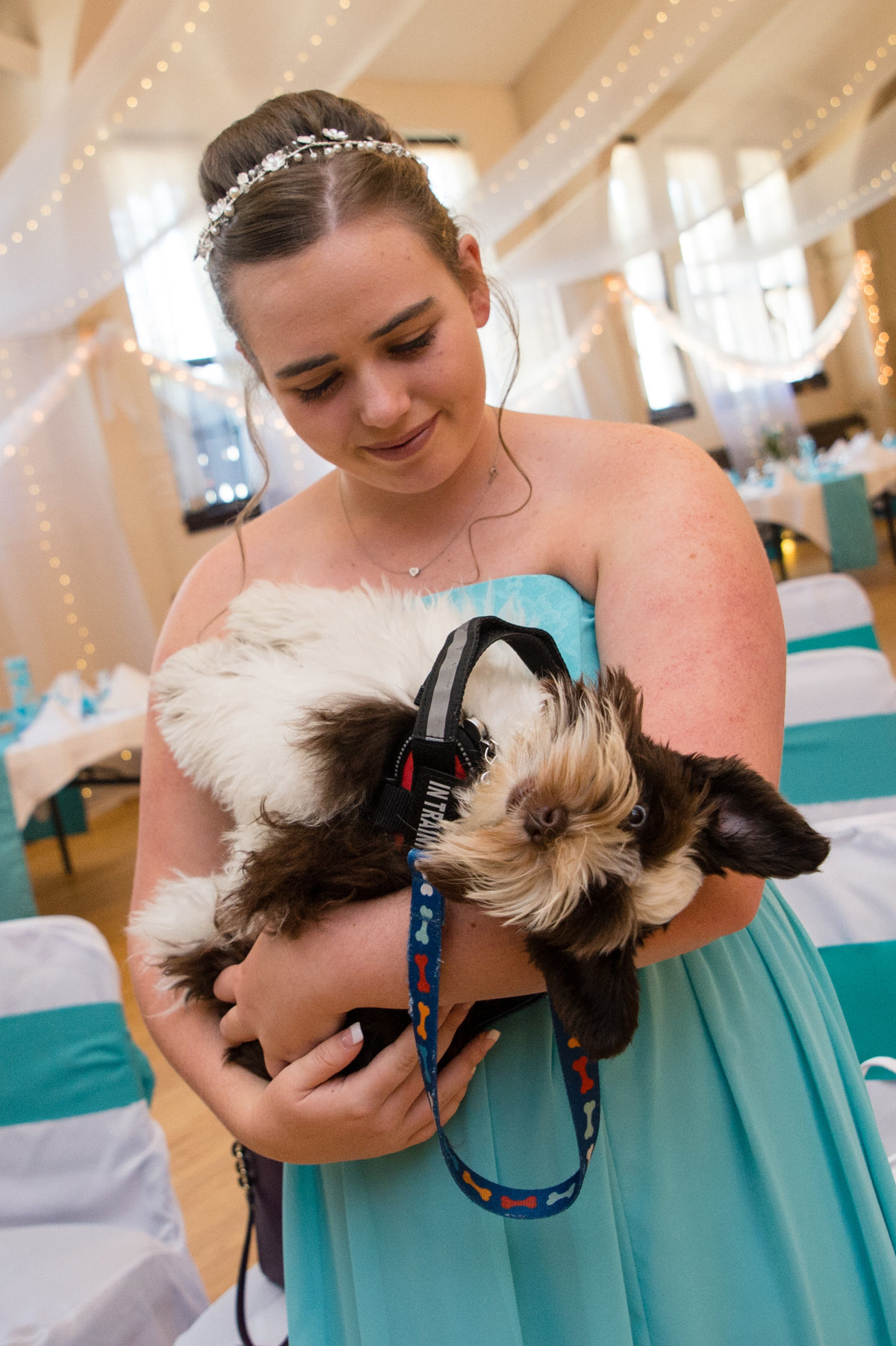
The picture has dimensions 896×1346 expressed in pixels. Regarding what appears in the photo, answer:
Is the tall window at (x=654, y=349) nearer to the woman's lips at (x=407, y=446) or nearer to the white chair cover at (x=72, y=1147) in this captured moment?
the white chair cover at (x=72, y=1147)

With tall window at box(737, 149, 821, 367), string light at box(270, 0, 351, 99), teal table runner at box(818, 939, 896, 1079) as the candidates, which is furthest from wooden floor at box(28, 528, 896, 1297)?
string light at box(270, 0, 351, 99)

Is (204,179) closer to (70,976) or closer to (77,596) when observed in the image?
(70,976)

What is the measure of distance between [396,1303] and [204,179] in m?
1.10

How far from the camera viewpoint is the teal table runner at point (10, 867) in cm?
403

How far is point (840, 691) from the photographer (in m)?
1.99

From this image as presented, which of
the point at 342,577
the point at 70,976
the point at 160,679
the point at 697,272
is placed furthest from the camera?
the point at 697,272

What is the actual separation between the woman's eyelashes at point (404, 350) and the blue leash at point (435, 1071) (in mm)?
496

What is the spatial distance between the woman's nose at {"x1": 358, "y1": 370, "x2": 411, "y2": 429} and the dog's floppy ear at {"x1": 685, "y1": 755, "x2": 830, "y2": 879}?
1.49 feet

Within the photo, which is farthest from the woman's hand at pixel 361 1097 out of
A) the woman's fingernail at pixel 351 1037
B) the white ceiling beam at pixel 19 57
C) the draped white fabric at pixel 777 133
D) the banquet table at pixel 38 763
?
the white ceiling beam at pixel 19 57

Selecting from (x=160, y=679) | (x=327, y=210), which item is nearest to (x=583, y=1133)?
(x=160, y=679)

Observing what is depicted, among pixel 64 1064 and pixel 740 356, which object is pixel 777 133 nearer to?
pixel 740 356

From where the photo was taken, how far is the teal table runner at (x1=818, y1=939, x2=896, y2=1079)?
142 centimetres

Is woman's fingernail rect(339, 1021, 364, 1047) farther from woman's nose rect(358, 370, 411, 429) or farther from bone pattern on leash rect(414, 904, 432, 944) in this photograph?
woman's nose rect(358, 370, 411, 429)

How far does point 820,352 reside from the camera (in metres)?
11.9
